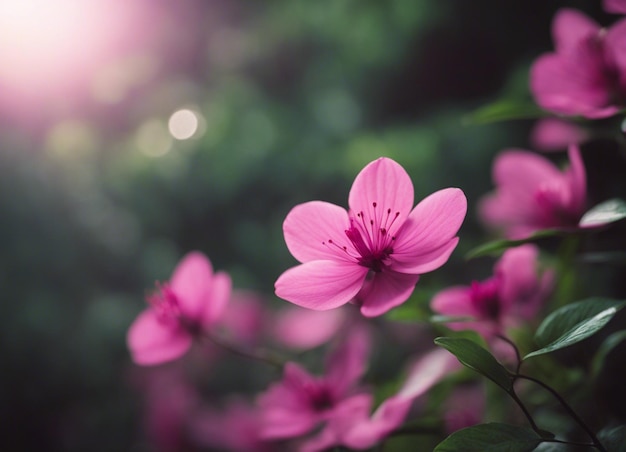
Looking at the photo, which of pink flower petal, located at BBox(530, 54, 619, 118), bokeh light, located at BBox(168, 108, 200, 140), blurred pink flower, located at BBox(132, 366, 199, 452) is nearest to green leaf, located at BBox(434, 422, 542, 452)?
pink flower petal, located at BBox(530, 54, 619, 118)

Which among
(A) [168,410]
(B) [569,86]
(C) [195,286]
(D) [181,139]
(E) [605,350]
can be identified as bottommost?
(A) [168,410]

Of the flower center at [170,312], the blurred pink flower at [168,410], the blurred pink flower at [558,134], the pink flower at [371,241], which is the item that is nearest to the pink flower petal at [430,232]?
the pink flower at [371,241]

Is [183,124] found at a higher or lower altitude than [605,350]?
higher

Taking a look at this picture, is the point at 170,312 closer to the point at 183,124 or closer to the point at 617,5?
the point at 617,5

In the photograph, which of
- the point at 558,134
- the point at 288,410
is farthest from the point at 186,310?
the point at 558,134

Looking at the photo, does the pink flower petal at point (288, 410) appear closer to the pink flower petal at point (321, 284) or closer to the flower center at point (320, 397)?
the flower center at point (320, 397)

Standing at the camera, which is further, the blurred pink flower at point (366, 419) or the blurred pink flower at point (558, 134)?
the blurred pink flower at point (558, 134)

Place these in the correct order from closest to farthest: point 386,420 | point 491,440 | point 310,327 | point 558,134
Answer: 1. point 491,440
2. point 386,420
3. point 558,134
4. point 310,327

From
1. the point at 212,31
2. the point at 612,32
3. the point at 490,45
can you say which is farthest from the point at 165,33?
the point at 612,32
